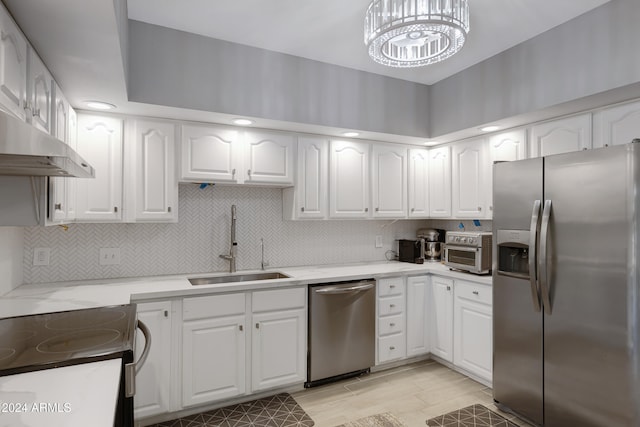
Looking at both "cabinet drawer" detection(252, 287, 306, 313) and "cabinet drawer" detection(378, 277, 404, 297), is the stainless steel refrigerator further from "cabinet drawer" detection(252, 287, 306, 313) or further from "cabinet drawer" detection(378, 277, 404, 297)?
"cabinet drawer" detection(252, 287, 306, 313)

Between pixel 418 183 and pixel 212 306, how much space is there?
94.1 inches

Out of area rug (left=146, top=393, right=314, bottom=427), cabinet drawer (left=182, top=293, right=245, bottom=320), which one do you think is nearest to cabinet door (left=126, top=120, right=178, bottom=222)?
cabinet drawer (left=182, top=293, right=245, bottom=320)

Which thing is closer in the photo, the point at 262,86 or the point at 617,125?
the point at 617,125

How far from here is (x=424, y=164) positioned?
392 cm

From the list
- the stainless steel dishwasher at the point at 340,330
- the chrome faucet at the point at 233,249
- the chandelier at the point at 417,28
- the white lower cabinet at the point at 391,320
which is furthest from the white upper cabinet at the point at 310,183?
the chandelier at the point at 417,28

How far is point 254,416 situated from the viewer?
8.39 ft

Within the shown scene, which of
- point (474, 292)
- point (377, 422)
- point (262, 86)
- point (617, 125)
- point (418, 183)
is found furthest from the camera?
point (418, 183)

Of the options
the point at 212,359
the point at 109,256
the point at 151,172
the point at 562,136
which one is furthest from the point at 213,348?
the point at 562,136

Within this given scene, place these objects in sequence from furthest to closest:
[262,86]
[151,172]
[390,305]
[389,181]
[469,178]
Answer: [389,181]
[469,178]
[390,305]
[262,86]
[151,172]

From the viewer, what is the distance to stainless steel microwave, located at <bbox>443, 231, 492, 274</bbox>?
3.03 meters

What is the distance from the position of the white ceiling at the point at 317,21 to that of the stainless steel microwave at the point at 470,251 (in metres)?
Answer: 1.46

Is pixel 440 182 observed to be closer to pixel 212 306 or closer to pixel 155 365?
pixel 212 306

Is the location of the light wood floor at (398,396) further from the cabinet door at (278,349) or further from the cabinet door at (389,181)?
the cabinet door at (389,181)

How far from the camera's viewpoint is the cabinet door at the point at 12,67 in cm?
132
